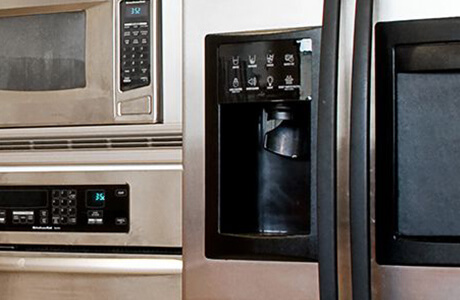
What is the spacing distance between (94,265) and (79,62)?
353 mm

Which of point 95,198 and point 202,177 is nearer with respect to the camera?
point 202,177

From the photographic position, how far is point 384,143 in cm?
100

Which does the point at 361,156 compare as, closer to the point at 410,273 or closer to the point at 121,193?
the point at 410,273

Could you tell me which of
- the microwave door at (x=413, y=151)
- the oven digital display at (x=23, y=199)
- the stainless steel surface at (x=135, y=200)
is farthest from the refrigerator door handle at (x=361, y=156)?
the oven digital display at (x=23, y=199)

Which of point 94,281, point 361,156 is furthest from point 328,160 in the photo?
point 94,281

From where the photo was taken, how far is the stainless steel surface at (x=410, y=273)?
0.98 m

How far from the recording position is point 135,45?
1.18 meters

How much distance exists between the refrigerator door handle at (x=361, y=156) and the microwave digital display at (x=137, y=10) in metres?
0.39

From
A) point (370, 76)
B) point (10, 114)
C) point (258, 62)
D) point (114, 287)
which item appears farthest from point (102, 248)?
point (370, 76)

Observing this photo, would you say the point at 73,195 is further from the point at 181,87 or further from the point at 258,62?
the point at 258,62

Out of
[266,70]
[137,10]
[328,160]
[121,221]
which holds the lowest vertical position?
[121,221]

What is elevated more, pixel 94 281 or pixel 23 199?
pixel 23 199

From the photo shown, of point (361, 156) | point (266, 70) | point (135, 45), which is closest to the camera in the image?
point (361, 156)

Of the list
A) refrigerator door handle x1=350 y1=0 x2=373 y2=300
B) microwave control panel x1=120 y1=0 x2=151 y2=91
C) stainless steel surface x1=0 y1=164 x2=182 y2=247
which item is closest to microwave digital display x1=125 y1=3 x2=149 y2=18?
microwave control panel x1=120 y1=0 x2=151 y2=91
